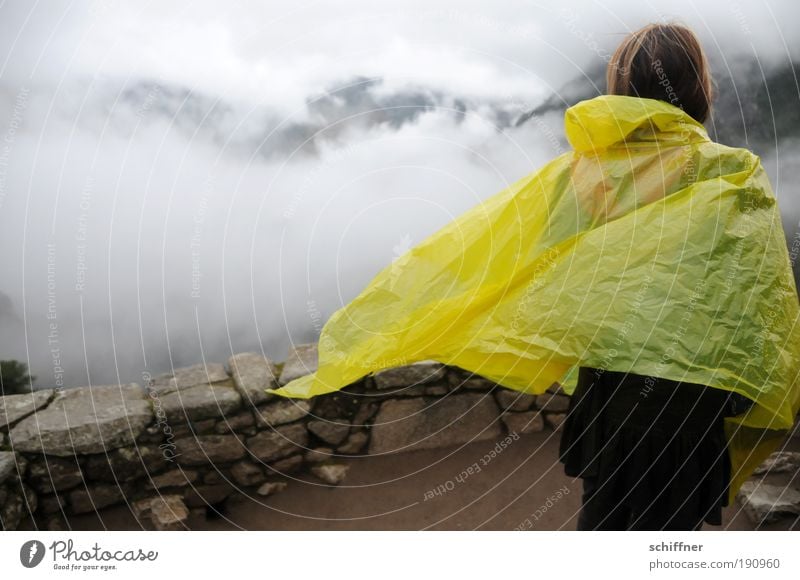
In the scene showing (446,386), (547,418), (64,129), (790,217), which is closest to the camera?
(64,129)

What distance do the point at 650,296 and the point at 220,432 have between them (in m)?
1.50

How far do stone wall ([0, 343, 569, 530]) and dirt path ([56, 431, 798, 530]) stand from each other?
5 cm

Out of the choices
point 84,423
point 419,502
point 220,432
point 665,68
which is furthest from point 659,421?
point 84,423

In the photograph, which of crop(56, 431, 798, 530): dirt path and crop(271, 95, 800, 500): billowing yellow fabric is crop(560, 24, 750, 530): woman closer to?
crop(271, 95, 800, 500): billowing yellow fabric

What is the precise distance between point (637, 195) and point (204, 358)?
1.49 meters

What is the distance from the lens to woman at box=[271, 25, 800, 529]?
1177 millimetres

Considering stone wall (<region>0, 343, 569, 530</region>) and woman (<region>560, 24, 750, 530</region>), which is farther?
stone wall (<region>0, 343, 569, 530</region>)

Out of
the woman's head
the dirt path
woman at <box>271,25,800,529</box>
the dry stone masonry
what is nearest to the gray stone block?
the dry stone masonry

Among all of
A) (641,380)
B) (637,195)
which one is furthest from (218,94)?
(641,380)

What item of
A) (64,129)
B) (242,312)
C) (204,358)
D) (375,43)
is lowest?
(204,358)

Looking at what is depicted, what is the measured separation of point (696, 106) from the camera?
1234 mm

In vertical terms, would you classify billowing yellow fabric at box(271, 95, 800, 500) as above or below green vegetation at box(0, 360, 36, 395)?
above

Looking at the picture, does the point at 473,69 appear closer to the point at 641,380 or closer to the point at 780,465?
the point at 641,380

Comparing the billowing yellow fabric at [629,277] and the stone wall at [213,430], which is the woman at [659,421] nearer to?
the billowing yellow fabric at [629,277]
